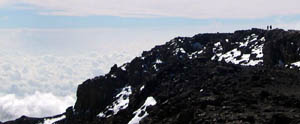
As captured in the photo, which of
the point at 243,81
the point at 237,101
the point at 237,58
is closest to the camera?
the point at 237,101

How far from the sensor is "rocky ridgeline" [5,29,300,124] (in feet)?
172

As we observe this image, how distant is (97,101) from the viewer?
14688 cm

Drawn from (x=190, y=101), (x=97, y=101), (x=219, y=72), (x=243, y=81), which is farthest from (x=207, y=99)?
(x=97, y=101)

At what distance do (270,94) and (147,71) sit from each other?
93.7 metres

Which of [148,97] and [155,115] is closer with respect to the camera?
[155,115]

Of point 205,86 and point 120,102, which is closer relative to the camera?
point 205,86

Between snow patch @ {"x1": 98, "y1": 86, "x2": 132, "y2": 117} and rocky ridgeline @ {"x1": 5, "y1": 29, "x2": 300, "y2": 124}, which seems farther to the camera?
snow patch @ {"x1": 98, "y1": 86, "x2": 132, "y2": 117}

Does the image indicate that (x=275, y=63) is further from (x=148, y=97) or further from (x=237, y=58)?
(x=148, y=97)

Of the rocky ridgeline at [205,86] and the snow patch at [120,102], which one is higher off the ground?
the rocky ridgeline at [205,86]

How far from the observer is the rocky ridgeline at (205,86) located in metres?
52.3

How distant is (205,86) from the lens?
245 feet

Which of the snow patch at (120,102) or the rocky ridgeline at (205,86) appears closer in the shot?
the rocky ridgeline at (205,86)

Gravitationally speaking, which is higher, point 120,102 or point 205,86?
point 205,86

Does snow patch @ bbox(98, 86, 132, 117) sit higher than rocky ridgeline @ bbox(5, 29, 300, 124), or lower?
lower
